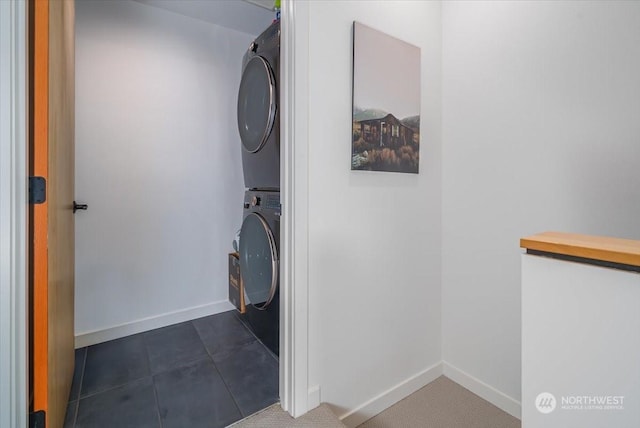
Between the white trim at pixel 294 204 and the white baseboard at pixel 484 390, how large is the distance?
3.42 feet

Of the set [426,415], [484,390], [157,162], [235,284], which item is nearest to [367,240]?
[426,415]

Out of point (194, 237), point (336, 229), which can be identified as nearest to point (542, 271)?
point (336, 229)

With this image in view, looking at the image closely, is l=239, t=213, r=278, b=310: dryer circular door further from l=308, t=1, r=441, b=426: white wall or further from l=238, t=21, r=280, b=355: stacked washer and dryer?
l=308, t=1, r=441, b=426: white wall

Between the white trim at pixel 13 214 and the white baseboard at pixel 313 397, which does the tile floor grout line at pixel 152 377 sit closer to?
the white trim at pixel 13 214

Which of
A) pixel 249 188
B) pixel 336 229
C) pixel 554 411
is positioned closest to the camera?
pixel 554 411

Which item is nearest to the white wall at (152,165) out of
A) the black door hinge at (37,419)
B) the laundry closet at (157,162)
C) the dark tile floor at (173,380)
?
the laundry closet at (157,162)

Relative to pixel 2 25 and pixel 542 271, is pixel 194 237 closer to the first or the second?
pixel 2 25

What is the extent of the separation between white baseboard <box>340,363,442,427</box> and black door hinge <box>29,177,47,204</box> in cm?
156

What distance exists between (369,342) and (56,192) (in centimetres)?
157

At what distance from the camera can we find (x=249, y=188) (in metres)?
2.04

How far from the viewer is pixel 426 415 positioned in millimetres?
1556

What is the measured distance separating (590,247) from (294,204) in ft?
3.12

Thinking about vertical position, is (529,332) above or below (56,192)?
below

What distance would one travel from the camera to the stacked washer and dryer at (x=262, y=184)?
1.58m
